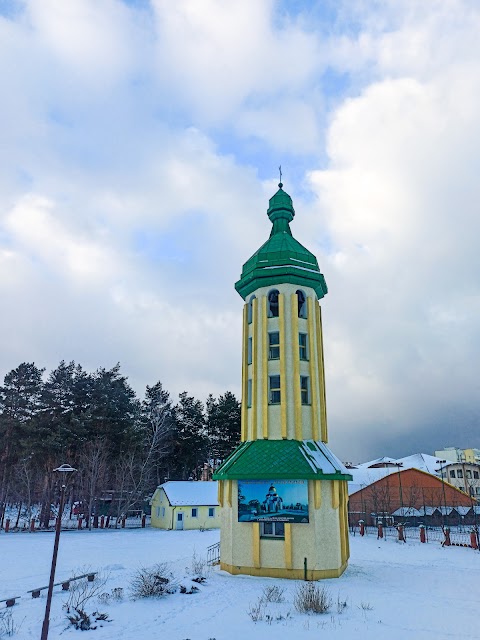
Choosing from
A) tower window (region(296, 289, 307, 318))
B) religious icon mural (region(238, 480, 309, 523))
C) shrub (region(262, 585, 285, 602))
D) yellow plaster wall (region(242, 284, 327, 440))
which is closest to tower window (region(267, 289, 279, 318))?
yellow plaster wall (region(242, 284, 327, 440))

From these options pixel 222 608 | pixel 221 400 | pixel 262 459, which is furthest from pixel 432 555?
pixel 221 400

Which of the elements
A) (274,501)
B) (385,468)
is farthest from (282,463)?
(385,468)

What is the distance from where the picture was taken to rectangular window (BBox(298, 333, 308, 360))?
26.4 metres

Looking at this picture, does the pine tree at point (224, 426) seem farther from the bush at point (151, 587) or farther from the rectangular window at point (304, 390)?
the bush at point (151, 587)

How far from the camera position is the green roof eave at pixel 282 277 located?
1053 inches

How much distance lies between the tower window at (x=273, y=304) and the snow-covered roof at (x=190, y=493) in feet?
92.0

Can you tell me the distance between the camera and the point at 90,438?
174 ft

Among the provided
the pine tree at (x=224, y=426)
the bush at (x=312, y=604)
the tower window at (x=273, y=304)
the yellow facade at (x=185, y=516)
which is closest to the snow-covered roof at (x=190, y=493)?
the yellow facade at (x=185, y=516)

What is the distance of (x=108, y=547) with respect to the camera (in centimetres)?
3181

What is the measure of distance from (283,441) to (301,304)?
326 inches

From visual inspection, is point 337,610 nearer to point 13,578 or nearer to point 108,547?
point 13,578

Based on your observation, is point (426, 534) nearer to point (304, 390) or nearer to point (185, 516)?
point (185, 516)

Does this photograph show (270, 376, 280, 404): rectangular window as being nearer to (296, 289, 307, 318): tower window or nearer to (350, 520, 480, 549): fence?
(296, 289, 307, 318): tower window

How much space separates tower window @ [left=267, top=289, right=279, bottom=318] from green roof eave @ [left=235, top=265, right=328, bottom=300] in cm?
58
